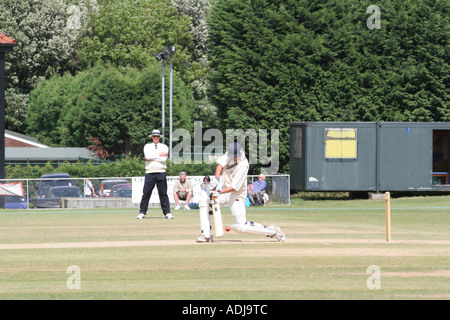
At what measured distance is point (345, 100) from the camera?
2008 inches

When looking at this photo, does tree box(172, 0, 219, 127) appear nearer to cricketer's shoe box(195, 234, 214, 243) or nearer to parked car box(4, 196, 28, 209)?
parked car box(4, 196, 28, 209)

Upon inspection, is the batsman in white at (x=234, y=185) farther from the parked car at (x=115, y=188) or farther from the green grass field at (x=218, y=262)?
the parked car at (x=115, y=188)

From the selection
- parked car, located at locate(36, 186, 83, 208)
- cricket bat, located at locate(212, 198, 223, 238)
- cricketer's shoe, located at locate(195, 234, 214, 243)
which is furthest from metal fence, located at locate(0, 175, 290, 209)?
cricket bat, located at locate(212, 198, 223, 238)

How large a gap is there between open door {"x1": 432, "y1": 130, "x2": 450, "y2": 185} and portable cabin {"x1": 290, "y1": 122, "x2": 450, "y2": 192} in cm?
191

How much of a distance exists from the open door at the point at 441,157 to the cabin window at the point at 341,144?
192 inches

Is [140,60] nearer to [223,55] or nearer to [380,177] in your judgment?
[223,55]

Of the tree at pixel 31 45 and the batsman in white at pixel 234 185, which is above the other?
the tree at pixel 31 45

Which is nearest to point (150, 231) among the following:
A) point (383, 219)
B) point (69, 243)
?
point (69, 243)

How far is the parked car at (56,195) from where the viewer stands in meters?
37.2

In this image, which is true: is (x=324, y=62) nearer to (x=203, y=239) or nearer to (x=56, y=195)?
(x=56, y=195)

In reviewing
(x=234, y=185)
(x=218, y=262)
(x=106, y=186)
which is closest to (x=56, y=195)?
(x=106, y=186)

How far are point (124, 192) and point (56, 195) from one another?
108 inches

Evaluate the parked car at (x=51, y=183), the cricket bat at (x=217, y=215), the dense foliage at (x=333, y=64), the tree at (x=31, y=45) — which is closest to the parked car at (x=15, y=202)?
the parked car at (x=51, y=183)

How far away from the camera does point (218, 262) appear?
46.4 feet
